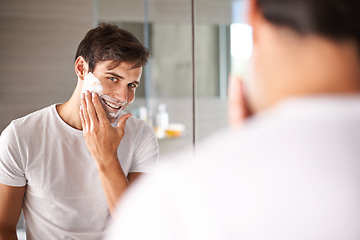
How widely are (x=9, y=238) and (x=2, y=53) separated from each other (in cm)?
119

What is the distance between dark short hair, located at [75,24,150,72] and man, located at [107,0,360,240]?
66 centimetres

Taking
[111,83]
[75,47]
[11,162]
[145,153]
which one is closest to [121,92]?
[111,83]

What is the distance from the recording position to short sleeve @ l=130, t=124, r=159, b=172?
0.91 m

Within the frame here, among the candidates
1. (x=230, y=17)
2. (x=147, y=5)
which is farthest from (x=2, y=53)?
(x=230, y=17)

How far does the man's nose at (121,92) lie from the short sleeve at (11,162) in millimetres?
236

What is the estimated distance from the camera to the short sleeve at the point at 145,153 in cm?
91

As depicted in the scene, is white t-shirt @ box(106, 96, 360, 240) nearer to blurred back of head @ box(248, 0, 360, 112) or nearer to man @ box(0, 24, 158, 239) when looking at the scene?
blurred back of head @ box(248, 0, 360, 112)

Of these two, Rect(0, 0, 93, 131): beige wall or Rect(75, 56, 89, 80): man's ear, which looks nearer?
Rect(75, 56, 89, 80): man's ear

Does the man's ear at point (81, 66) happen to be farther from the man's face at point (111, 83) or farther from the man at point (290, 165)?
the man at point (290, 165)

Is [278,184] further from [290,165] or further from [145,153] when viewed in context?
[145,153]

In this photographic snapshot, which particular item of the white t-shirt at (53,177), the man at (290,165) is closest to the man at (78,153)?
the white t-shirt at (53,177)

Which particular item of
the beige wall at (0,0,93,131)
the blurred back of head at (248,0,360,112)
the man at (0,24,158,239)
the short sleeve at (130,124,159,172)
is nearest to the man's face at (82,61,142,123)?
the man at (0,24,158,239)

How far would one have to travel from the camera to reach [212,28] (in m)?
1.50

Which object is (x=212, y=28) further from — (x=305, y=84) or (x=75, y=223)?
(x=305, y=84)
